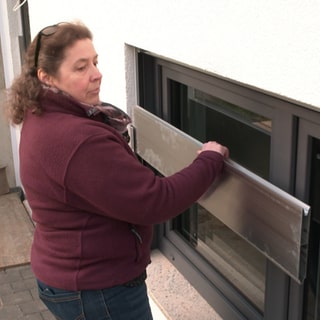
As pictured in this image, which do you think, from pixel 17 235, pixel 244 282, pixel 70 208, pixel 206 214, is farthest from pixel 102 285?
pixel 17 235

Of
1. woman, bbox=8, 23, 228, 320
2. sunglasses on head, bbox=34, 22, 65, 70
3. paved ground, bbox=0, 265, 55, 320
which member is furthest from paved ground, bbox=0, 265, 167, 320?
sunglasses on head, bbox=34, 22, 65, 70

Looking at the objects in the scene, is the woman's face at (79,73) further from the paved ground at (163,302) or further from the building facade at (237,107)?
the paved ground at (163,302)

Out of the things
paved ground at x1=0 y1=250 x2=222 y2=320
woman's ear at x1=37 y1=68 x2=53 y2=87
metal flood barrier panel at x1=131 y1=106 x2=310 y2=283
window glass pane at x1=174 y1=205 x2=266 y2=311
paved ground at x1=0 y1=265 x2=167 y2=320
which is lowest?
paved ground at x1=0 y1=265 x2=167 y2=320

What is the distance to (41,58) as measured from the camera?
7.21ft

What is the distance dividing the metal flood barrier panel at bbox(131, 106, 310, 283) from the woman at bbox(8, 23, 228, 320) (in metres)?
0.14

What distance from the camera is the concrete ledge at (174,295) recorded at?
10.2 feet

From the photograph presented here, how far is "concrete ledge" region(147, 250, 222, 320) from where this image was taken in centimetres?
310

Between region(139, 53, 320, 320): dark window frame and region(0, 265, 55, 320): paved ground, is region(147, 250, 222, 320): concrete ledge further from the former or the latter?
region(0, 265, 55, 320): paved ground

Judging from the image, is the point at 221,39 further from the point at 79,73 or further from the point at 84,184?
the point at 84,184

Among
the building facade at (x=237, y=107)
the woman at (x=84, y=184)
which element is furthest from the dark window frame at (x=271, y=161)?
the woman at (x=84, y=184)

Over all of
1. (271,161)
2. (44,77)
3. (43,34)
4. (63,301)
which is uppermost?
(43,34)

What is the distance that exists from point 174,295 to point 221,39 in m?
1.40

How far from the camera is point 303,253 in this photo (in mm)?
2164

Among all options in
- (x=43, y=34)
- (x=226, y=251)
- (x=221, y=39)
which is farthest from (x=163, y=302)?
(x=43, y=34)
